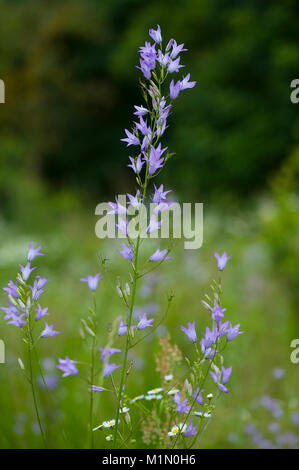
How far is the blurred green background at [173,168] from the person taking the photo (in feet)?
11.7

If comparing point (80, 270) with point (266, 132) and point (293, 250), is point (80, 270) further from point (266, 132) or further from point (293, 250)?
point (266, 132)

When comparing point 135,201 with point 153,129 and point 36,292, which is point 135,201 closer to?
point 153,129

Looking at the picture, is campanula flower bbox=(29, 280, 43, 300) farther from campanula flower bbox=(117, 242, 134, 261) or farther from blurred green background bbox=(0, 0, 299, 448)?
blurred green background bbox=(0, 0, 299, 448)

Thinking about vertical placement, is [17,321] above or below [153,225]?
below

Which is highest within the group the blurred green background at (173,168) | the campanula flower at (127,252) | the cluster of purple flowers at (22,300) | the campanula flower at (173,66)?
the blurred green background at (173,168)

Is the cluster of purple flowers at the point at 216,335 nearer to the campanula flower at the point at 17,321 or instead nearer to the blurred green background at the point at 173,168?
the campanula flower at the point at 17,321

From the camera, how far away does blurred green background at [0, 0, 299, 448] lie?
3.58 m

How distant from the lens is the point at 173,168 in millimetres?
16594

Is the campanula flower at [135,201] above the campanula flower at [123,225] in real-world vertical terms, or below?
above

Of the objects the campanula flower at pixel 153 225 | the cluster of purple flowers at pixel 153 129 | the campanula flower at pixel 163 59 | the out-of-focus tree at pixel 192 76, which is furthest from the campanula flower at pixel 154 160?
the out-of-focus tree at pixel 192 76

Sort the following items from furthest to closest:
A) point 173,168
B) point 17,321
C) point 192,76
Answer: point 173,168 → point 192,76 → point 17,321

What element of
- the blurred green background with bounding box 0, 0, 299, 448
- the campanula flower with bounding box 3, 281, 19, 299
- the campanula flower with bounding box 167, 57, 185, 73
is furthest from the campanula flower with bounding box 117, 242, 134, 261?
the blurred green background with bounding box 0, 0, 299, 448

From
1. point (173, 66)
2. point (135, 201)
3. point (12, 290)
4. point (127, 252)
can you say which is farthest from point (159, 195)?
point (12, 290)

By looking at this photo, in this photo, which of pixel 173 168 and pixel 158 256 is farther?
pixel 173 168
